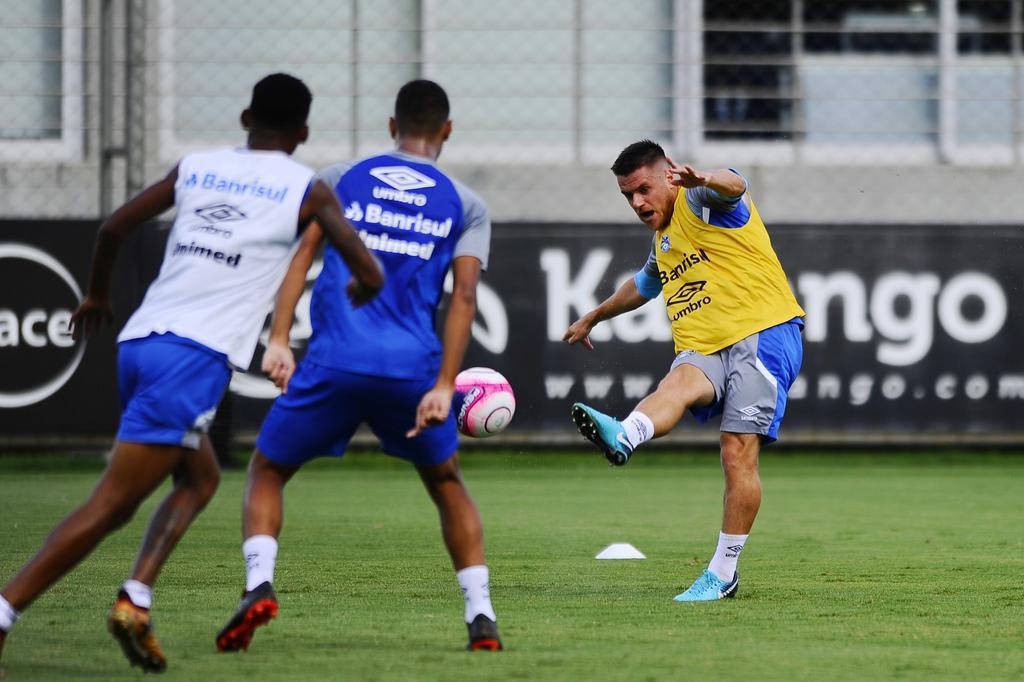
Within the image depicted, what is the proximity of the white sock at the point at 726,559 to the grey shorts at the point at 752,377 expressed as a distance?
1.58ft

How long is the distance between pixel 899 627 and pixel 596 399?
786 cm

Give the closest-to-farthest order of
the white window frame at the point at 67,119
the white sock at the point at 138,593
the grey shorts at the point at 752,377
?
the white sock at the point at 138,593, the grey shorts at the point at 752,377, the white window frame at the point at 67,119

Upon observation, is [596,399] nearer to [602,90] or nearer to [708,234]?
[602,90]

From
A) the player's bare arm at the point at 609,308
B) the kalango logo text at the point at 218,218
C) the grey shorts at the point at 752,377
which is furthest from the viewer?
the player's bare arm at the point at 609,308

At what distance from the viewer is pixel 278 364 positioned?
16.4 ft

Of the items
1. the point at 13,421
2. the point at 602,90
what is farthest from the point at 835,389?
the point at 13,421

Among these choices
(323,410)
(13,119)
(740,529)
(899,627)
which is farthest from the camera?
(13,119)

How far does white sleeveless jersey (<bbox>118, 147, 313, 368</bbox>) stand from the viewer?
16.4 feet

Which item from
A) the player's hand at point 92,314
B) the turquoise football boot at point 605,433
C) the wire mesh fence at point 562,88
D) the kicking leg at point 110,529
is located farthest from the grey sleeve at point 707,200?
the wire mesh fence at point 562,88

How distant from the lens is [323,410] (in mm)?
5234

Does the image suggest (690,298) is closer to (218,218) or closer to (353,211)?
(353,211)

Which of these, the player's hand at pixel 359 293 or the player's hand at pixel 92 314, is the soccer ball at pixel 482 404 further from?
the player's hand at pixel 92 314

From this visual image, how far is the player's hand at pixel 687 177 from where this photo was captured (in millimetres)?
6449

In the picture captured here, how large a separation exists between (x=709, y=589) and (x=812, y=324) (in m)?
7.53
